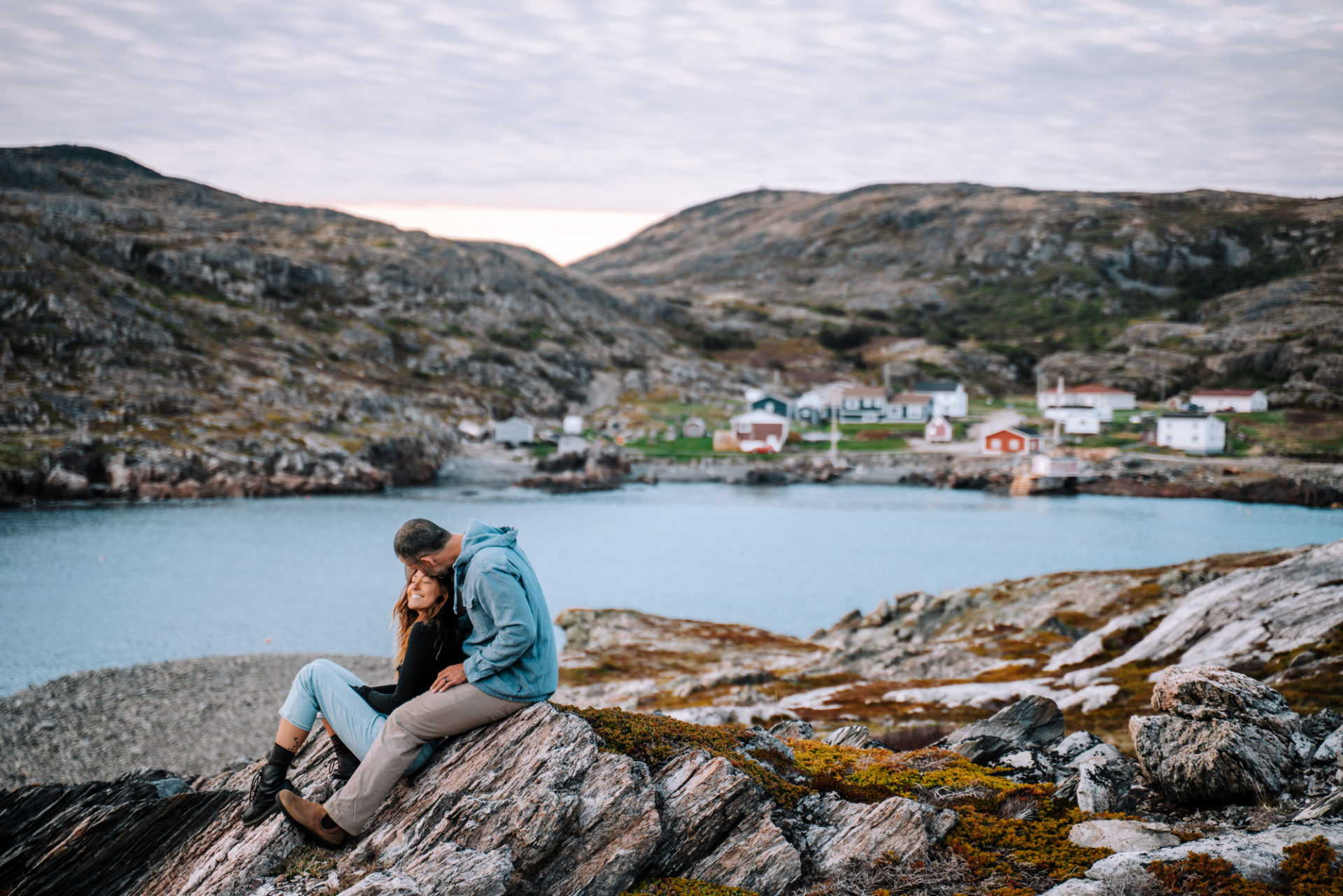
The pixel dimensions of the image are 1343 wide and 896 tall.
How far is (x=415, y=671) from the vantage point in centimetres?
893

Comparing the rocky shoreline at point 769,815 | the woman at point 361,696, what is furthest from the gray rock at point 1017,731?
the woman at point 361,696

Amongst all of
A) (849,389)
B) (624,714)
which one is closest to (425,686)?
(624,714)

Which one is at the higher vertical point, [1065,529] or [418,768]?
[418,768]

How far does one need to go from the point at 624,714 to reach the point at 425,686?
2.62 meters

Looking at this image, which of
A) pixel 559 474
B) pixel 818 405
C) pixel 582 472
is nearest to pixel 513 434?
pixel 559 474

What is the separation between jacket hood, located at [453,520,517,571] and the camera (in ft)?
28.4

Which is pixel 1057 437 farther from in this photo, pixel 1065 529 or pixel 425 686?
pixel 425 686

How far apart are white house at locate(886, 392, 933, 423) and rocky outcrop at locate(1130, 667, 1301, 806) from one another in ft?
531

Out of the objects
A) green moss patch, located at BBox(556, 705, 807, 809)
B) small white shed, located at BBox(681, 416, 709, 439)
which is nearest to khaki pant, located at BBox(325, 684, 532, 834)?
green moss patch, located at BBox(556, 705, 807, 809)

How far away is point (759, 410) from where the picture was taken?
163625 mm

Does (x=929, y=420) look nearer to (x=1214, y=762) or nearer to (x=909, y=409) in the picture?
(x=909, y=409)

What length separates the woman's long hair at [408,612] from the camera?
884cm

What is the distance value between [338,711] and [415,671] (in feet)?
3.04

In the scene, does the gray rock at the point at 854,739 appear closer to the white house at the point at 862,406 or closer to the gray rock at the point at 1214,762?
the gray rock at the point at 1214,762
